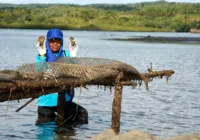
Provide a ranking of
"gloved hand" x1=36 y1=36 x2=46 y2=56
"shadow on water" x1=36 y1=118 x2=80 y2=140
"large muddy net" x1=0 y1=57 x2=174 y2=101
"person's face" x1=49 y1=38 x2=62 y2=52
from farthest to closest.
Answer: "shadow on water" x1=36 y1=118 x2=80 y2=140, "person's face" x1=49 y1=38 x2=62 y2=52, "gloved hand" x1=36 y1=36 x2=46 y2=56, "large muddy net" x1=0 y1=57 x2=174 y2=101

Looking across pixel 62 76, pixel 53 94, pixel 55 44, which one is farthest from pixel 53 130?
pixel 62 76

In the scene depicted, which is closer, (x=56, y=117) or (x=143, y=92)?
(x=56, y=117)

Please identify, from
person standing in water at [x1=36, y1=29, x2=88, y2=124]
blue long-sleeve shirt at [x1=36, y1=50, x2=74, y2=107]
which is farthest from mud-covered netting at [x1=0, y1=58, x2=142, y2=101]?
blue long-sleeve shirt at [x1=36, y1=50, x2=74, y2=107]

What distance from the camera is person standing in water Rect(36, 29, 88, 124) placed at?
11859 mm

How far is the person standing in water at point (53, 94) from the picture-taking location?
11.9 m

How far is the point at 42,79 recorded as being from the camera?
31.8 ft

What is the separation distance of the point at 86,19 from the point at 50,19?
36.0ft

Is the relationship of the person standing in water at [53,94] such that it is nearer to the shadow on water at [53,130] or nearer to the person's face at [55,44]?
the person's face at [55,44]

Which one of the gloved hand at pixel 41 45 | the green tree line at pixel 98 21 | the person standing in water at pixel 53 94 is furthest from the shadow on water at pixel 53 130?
the green tree line at pixel 98 21

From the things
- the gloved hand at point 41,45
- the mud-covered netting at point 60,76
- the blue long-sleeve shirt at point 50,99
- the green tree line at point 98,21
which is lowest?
the blue long-sleeve shirt at point 50,99

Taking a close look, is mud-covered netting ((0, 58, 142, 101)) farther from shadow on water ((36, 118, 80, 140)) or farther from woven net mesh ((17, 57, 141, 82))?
shadow on water ((36, 118, 80, 140))

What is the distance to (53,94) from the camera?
12.2 meters

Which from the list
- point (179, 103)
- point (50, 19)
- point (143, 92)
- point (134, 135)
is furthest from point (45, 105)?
point (50, 19)

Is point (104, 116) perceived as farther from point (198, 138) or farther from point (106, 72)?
point (198, 138)
